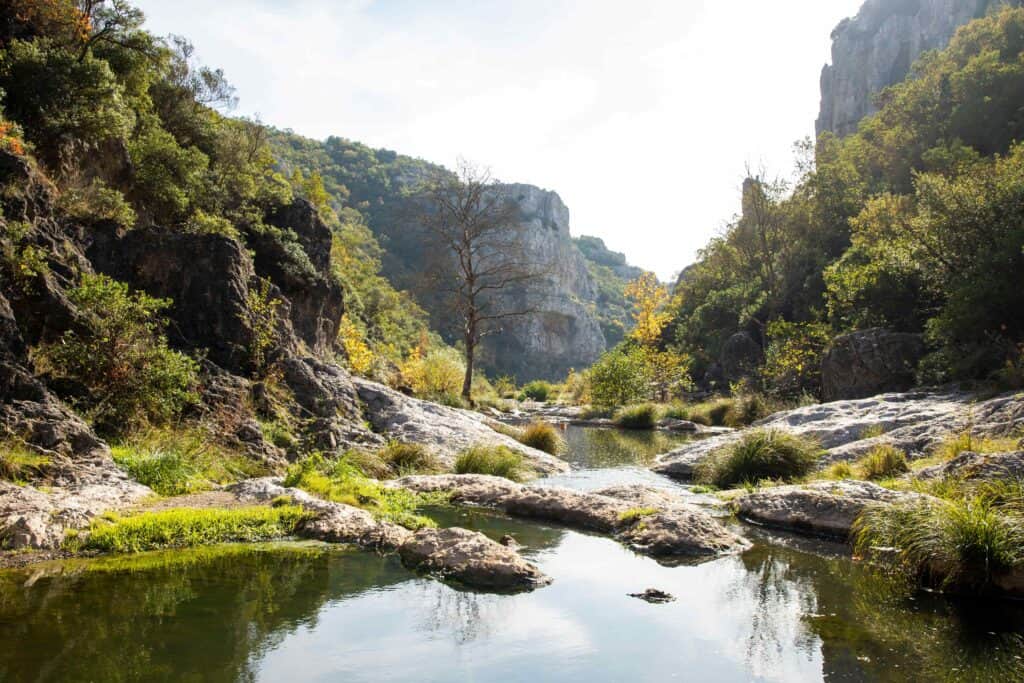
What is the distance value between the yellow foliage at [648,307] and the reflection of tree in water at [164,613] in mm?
38308

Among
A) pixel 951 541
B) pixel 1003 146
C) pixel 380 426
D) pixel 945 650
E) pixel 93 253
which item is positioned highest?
pixel 1003 146

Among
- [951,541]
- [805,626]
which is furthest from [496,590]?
[951,541]

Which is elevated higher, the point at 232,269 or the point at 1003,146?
the point at 1003,146

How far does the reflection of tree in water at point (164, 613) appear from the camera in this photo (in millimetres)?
4367

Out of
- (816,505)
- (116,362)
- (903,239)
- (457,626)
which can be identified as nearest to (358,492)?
(116,362)

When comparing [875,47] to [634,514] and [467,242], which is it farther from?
[634,514]

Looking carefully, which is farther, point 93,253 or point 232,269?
point 232,269

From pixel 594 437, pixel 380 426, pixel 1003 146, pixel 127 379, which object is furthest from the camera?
pixel 1003 146

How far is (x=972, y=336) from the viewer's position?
57.8ft

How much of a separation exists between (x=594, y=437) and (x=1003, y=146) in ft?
102

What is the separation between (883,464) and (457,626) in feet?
28.2

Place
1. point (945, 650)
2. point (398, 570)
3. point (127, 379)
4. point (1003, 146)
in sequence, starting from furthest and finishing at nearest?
1. point (1003, 146)
2. point (127, 379)
3. point (398, 570)
4. point (945, 650)

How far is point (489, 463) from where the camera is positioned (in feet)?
44.3

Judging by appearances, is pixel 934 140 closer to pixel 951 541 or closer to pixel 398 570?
pixel 951 541
